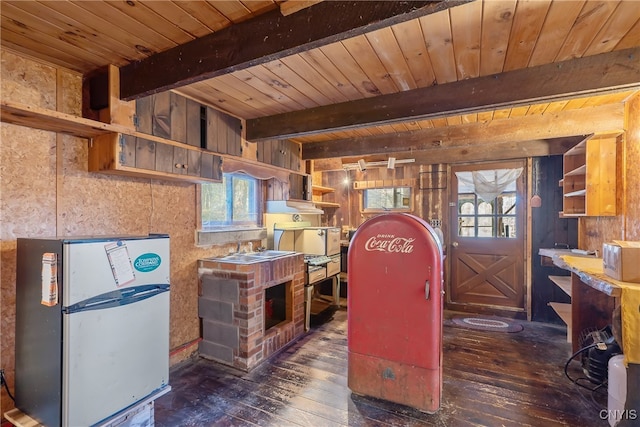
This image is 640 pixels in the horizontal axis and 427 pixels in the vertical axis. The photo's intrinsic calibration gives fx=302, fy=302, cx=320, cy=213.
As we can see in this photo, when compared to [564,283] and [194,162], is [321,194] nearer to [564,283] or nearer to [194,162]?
[194,162]

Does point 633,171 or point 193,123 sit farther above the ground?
point 193,123

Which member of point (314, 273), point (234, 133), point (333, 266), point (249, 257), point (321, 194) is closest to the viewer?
point (234, 133)

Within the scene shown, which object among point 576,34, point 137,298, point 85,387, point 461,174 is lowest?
point 85,387

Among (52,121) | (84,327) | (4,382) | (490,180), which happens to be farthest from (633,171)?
(4,382)

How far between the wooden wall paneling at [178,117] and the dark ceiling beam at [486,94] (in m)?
0.92

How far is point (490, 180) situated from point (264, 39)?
13.7 feet

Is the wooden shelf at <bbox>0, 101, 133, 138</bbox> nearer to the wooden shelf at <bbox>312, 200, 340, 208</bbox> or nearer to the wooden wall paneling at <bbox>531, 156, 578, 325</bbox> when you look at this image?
the wooden shelf at <bbox>312, 200, 340, 208</bbox>

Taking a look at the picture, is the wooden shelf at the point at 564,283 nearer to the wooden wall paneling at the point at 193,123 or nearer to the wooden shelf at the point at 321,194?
the wooden shelf at the point at 321,194

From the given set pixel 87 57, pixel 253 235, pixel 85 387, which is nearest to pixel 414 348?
pixel 85 387

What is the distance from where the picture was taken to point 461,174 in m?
4.74

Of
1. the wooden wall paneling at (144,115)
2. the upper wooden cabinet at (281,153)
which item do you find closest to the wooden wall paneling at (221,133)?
the upper wooden cabinet at (281,153)

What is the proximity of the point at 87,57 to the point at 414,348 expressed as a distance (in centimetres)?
298

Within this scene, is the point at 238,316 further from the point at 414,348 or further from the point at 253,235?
the point at 414,348

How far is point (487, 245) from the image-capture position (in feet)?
15.1
